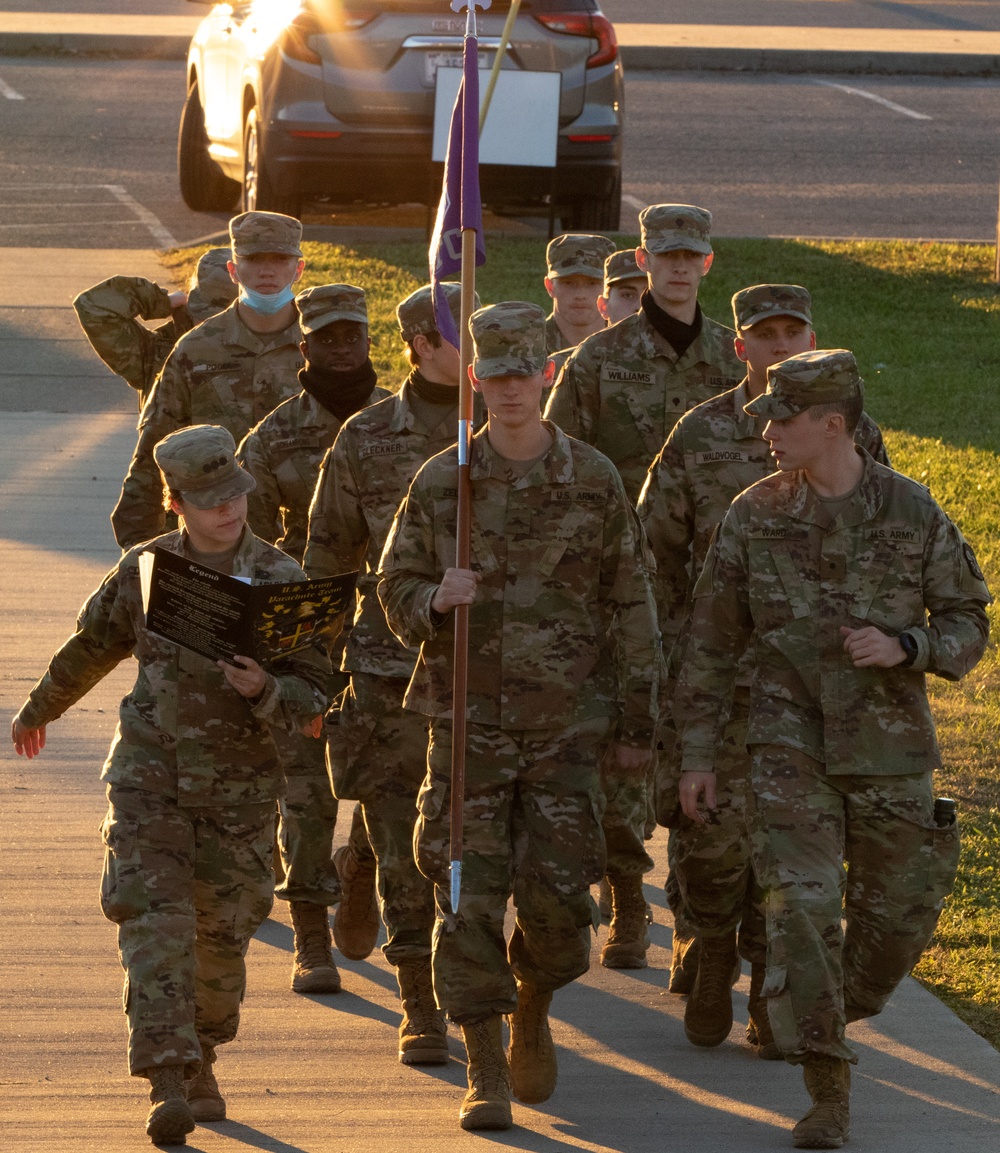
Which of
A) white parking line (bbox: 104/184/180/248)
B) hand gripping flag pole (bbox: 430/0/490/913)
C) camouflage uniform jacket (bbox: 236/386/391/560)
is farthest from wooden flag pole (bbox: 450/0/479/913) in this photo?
white parking line (bbox: 104/184/180/248)

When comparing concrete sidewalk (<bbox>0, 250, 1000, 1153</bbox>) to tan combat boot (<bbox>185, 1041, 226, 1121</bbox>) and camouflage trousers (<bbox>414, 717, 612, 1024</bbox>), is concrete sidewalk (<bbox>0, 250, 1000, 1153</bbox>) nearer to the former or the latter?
tan combat boot (<bbox>185, 1041, 226, 1121</bbox>)

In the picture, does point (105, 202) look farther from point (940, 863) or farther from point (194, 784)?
point (940, 863)

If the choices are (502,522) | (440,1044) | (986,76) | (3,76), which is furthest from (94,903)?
(986,76)

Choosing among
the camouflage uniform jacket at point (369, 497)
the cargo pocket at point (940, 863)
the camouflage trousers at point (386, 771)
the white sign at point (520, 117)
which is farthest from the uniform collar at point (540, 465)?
the white sign at point (520, 117)

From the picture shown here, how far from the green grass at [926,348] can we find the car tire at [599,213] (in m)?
0.36

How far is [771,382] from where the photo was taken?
6.46 metres

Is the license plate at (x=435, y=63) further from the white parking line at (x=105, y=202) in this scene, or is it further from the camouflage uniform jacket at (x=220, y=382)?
the camouflage uniform jacket at (x=220, y=382)

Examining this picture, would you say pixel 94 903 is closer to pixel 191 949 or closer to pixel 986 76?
pixel 191 949

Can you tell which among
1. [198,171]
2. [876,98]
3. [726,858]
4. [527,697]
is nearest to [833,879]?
[726,858]

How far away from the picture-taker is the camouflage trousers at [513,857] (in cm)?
656

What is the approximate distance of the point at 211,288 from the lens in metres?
9.78

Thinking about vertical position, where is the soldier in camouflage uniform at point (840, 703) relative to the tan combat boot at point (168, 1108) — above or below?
above

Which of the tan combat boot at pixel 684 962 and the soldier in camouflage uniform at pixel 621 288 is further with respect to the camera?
the soldier in camouflage uniform at pixel 621 288

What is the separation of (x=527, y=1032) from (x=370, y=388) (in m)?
2.39
